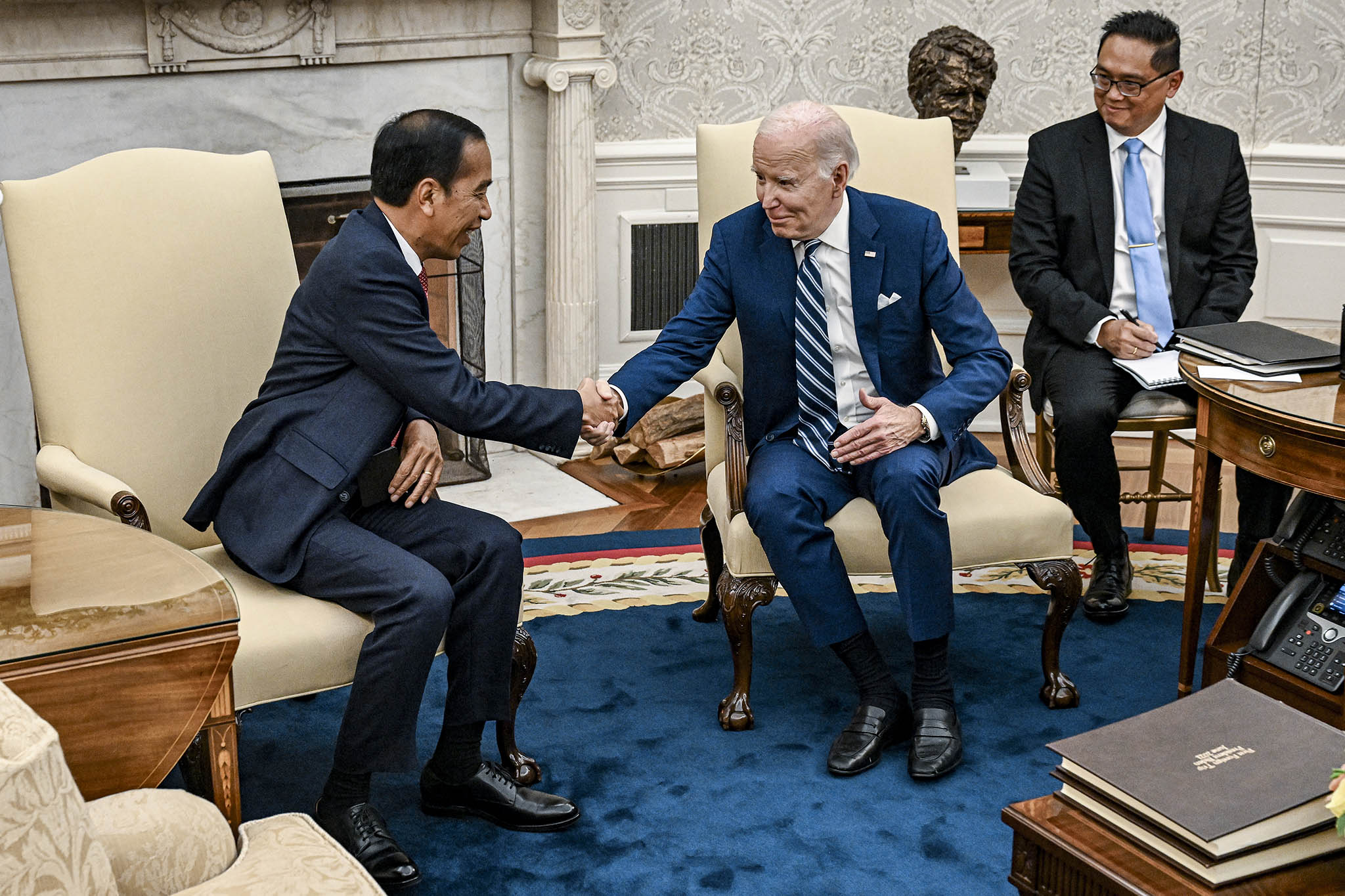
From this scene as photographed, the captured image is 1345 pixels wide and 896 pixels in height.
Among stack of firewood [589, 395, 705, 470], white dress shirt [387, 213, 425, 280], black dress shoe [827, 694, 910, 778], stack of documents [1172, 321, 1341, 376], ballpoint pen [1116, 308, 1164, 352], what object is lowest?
black dress shoe [827, 694, 910, 778]

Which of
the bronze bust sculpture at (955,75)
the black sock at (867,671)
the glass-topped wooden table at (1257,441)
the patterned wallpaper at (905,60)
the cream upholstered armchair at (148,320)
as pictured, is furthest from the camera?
the patterned wallpaper at (905,60)

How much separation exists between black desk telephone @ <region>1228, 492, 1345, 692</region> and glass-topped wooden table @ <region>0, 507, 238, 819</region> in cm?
192

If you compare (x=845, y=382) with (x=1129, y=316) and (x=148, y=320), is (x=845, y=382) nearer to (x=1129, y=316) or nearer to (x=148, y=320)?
(x=1129, y=316)

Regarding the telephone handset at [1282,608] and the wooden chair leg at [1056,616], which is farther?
the wooden chair leg at [1056,616]

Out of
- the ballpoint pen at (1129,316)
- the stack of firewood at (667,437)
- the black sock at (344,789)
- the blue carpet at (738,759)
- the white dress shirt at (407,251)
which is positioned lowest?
the blue carpet at (738,759)

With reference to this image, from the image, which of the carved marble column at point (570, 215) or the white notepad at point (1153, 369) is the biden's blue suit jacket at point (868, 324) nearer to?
the white notepad at point (1153, 369)

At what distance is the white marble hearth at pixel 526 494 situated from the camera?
429 cm

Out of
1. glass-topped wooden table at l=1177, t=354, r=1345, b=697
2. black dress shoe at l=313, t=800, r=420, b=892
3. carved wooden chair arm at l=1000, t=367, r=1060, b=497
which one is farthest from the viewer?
carved wooden chair arm at l=1000, t=367, r=1060, b=497

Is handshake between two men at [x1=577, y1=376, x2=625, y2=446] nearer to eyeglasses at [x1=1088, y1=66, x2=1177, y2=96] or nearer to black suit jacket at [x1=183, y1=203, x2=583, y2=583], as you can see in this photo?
black suit jacket at [x1=183, y1=203, x2=583, y2=583]

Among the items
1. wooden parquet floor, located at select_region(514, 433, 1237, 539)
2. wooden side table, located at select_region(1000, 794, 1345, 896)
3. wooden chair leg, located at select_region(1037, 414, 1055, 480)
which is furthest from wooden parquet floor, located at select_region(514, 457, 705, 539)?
wooden side table, located at select_region(1000, 794, 1345, 896)

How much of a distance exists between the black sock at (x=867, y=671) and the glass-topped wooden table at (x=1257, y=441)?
640 millimetres

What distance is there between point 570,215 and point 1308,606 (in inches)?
103

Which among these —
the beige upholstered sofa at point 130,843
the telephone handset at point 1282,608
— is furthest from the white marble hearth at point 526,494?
the beige upholstered sofa at point 130,843

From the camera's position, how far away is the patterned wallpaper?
4645mm
